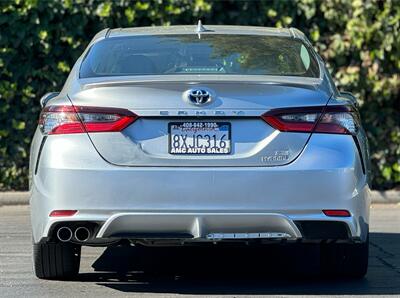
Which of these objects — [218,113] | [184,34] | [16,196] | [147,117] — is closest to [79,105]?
[147,117]

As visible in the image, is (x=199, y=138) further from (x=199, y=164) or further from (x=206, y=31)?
(x=206, y=31)

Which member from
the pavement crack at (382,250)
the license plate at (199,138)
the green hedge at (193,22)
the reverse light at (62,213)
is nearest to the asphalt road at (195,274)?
the pavement crack at (382,250)

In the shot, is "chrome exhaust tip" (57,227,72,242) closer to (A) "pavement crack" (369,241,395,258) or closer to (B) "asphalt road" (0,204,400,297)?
(B) "asphalt road" (0,204,400,297)

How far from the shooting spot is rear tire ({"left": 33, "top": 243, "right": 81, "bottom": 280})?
22.2 ft

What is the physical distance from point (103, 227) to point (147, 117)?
0.66 m

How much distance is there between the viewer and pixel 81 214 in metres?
6.17

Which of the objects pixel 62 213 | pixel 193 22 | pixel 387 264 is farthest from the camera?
pixel 193 22

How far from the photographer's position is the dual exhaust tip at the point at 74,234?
6238 millimetres

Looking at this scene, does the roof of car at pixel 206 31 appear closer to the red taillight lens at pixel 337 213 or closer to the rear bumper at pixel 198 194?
the rear bumper at pixel 198 194

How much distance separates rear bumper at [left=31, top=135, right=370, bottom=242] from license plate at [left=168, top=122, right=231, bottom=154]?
0.38 feet

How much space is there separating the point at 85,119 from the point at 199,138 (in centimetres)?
65

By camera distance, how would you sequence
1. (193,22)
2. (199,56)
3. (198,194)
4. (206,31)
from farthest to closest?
(193,22)
(206,31)
(199,56)
(198,194)

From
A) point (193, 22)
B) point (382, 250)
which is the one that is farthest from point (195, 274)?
point (193, 22)

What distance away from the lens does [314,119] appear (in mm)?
6250
